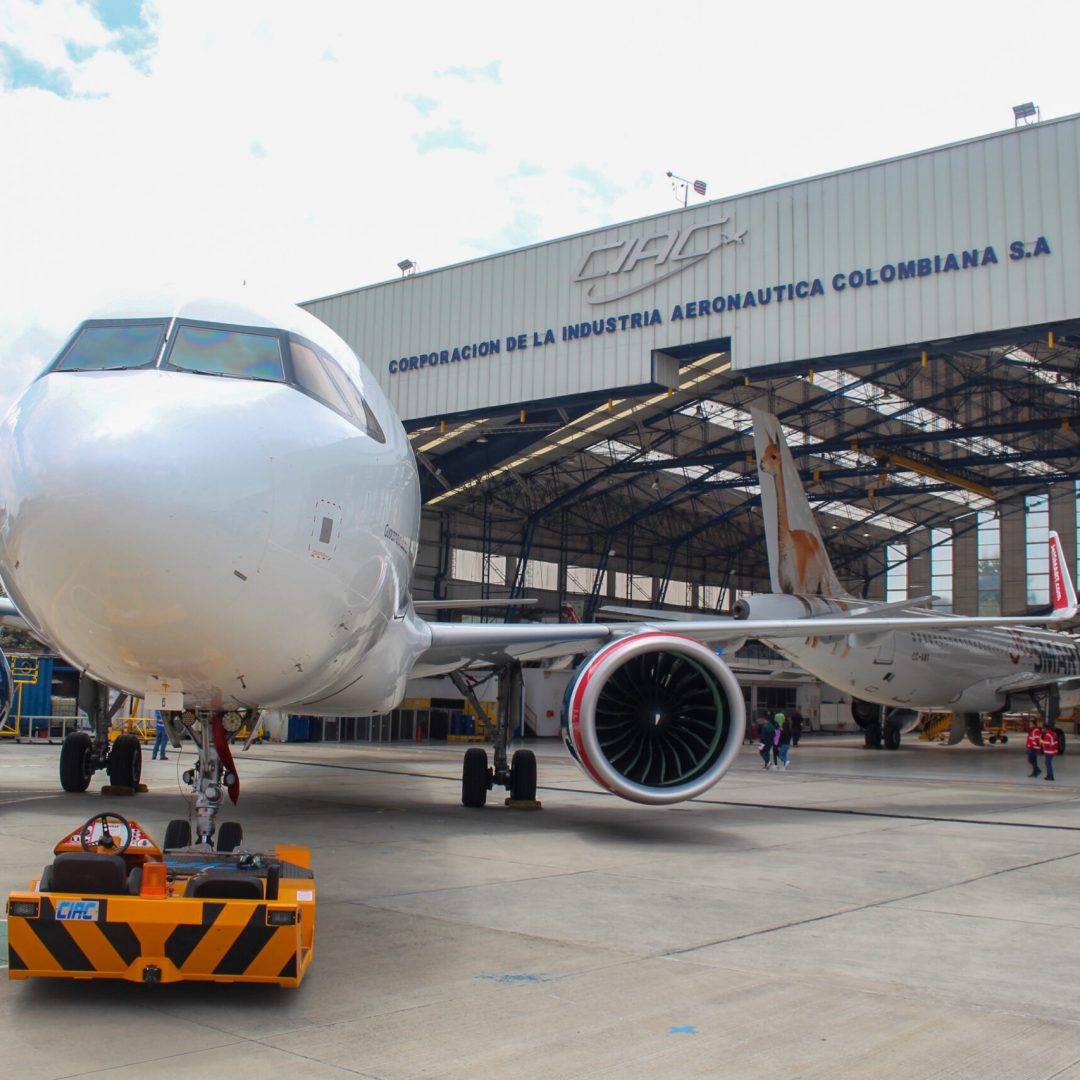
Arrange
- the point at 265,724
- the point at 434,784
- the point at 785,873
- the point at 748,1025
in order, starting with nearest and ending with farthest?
the point at 748,1025
the point at 785,873
the point at 265,724
the point at 434,784

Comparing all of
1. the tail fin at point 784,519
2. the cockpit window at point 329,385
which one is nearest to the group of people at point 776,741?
the tail fin at point 784,519

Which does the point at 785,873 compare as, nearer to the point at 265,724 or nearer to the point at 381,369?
the point at 265,724

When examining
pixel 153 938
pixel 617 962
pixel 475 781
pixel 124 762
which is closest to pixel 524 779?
pixel 475 781

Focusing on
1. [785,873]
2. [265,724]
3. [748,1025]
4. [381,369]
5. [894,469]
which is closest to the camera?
[748,1025]

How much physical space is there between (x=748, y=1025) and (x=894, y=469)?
106 ft

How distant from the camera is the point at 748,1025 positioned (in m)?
3.90

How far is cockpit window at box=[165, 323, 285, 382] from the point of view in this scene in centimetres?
539

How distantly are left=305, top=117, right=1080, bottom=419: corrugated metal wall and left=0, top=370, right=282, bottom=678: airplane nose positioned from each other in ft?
55.0

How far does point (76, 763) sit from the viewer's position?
12.7m

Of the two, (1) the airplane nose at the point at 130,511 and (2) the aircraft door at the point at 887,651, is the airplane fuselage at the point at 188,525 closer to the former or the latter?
(1) the airplane nose at the point at 130,511

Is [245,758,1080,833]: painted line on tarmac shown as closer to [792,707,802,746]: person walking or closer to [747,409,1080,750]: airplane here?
[747,409,1080,750]: airplane

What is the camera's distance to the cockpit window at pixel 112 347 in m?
5.38

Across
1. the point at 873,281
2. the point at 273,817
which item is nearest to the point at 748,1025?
the point at 273,817

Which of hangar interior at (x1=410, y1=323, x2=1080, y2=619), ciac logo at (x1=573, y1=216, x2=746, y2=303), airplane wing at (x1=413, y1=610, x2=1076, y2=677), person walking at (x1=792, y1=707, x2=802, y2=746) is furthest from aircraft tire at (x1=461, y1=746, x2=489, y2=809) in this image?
person walking at (x1=792, y1=707, x2=802, y2=746)
